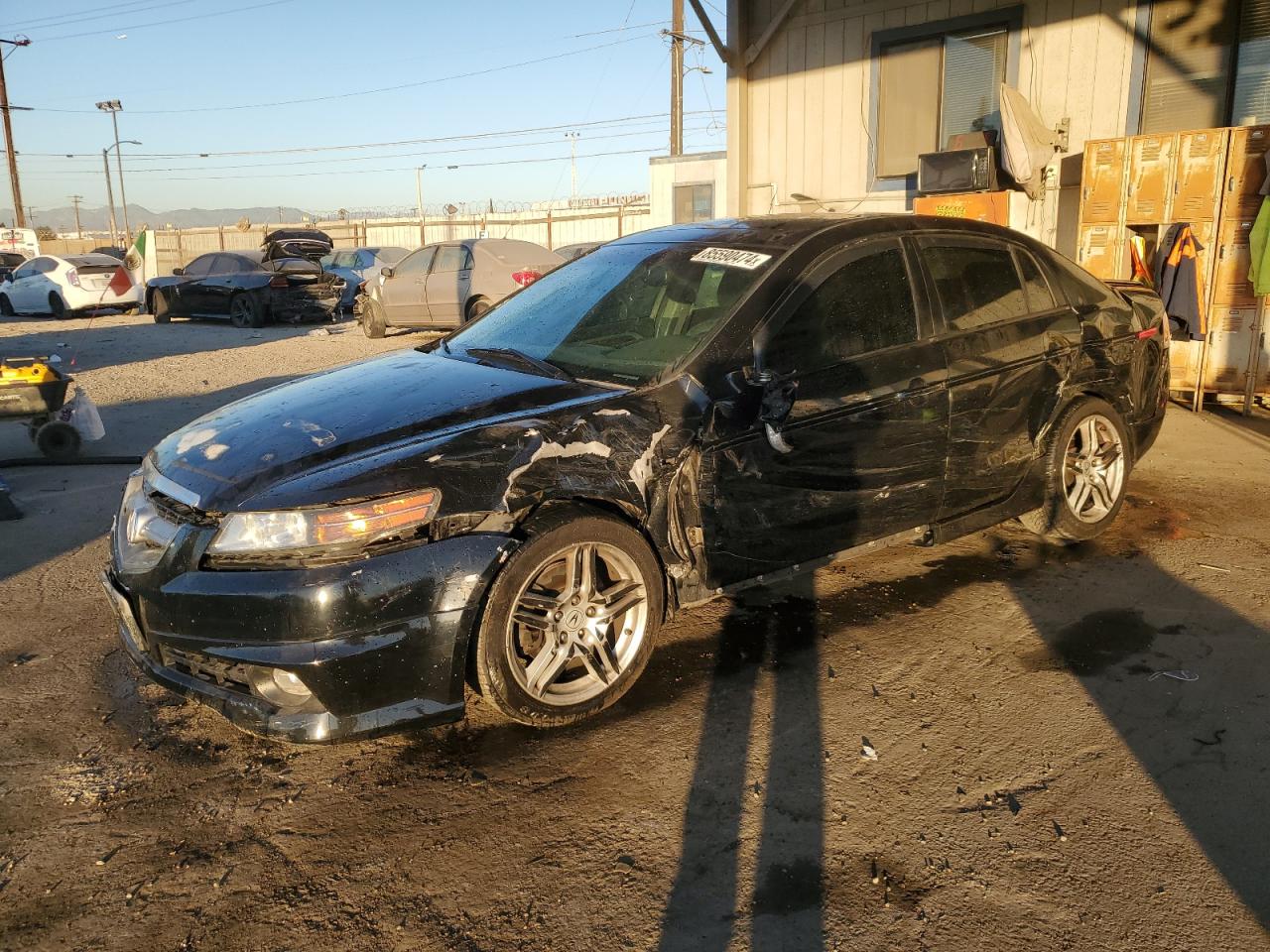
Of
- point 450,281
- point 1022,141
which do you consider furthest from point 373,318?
point 1022,141

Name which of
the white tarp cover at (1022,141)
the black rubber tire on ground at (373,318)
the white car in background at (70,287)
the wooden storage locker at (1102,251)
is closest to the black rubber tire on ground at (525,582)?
the wooden storage locker at (1102,251)

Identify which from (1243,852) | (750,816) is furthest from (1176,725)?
(750,816)

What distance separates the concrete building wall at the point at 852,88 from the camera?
31.7 ft

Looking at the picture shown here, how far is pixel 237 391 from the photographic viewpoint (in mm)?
10375

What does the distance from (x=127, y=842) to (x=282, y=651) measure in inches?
26.1

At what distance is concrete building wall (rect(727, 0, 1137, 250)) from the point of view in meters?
9.65

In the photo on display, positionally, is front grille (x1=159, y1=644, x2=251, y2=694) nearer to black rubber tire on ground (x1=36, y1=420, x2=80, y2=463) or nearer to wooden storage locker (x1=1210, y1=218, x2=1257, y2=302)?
black rubber tire on ground (x1=36, y1=420, x2=80, y2=463)

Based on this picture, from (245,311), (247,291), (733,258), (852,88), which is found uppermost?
(852,88)

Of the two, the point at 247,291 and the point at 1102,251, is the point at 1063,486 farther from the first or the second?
the point at 247,291

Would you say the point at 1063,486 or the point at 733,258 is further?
the point at 1063,486

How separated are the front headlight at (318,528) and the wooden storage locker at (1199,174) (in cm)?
835

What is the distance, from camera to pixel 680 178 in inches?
702

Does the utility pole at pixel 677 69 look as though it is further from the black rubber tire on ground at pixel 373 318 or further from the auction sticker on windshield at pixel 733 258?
the auction sticker on windshield at pixel 733 258

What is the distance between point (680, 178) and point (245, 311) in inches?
344
